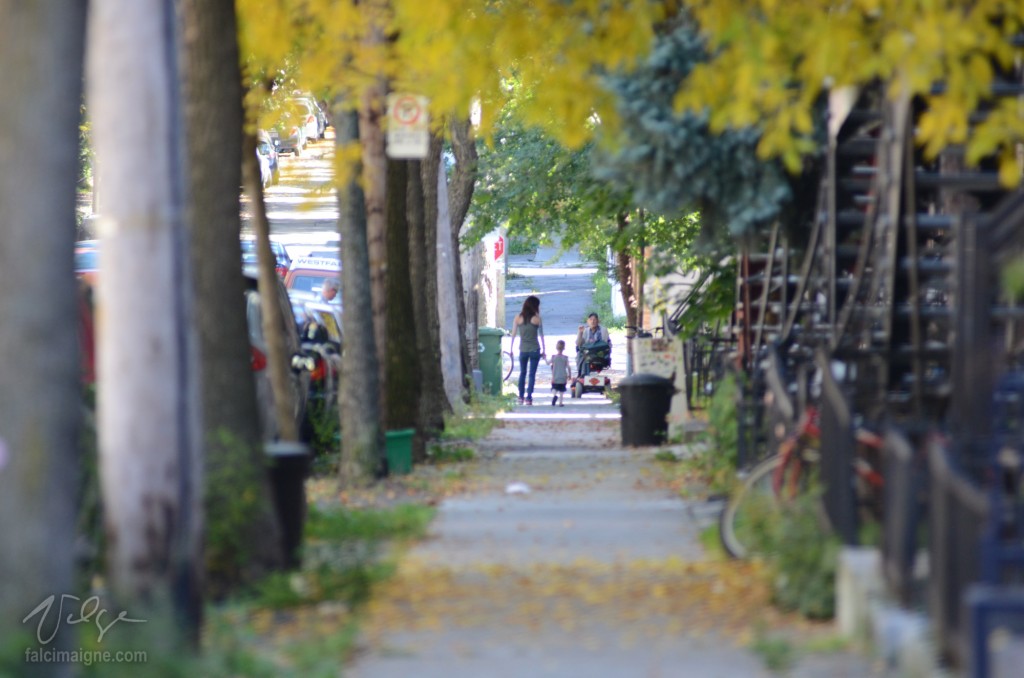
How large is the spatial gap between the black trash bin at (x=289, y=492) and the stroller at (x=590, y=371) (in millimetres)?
24858

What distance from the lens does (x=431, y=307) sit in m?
21.9

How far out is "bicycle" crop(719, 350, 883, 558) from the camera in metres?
8.32

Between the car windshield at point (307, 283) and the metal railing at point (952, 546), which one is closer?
the metal railing at point (952, 546)

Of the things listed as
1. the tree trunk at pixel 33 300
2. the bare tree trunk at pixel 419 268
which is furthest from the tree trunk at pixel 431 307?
the tree trunk at pixel 33 300

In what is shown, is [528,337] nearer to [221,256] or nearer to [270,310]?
[270,310]

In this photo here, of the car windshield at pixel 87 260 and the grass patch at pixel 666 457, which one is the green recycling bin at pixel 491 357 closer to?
the car windshield at pixel 87 260

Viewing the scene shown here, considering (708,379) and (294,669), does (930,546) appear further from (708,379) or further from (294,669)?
(708,379)

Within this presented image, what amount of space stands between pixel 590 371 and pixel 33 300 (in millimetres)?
29319

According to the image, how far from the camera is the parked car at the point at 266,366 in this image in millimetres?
14531

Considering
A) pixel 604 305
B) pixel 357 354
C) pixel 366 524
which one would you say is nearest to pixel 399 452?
pixel 357 354

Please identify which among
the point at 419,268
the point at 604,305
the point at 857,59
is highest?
the point at 857,59

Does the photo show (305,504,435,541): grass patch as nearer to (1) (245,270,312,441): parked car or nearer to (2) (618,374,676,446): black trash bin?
(1) (245,270,312,441): parked car

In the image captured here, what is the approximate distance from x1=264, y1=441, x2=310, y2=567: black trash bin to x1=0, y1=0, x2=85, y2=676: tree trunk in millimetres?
3390

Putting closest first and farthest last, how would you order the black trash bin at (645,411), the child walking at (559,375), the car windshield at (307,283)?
1. the black trash bin at (645,411)
2. the car windshield at (307,283)
3. the child walking at (559,375)
